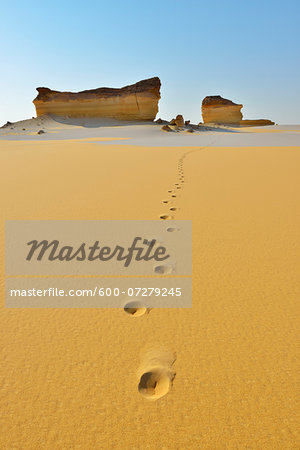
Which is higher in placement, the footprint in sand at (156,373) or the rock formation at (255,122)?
the rock formation at (255,122)

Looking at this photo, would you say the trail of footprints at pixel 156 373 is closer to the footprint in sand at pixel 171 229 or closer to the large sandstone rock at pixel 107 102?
the footprint in sand at pixel 171 229

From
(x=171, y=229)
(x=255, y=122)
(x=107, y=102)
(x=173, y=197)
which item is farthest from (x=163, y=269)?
(x=255, y=122)

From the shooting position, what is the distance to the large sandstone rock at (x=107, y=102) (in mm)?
25453

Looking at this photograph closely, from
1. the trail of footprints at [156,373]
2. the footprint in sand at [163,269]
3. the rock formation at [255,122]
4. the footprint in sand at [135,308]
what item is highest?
the rock formation at [255,122]

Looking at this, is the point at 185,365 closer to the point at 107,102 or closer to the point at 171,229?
the point at 171,229

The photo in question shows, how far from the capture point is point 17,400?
80 centimetres

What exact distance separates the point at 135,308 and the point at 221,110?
41.0 metres

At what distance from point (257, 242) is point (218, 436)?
49.1 inches

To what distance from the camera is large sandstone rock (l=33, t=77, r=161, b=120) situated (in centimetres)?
2545

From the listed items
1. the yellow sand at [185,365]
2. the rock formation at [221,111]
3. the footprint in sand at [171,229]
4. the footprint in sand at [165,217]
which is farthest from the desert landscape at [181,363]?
the rock formation at [221,111]

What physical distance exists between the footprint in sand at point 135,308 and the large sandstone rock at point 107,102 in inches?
1056

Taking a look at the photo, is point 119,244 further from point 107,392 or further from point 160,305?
point 107,392

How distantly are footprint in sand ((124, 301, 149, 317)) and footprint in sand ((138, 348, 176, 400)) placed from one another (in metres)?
0.22

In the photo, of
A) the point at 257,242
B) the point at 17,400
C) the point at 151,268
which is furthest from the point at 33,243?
the point at 257,242
